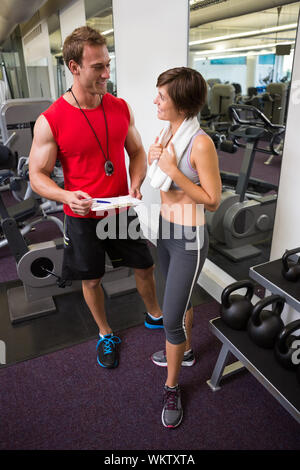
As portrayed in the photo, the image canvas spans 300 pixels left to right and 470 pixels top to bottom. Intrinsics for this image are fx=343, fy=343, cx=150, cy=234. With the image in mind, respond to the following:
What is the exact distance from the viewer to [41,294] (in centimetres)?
230

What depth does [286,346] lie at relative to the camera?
1321 millimetres

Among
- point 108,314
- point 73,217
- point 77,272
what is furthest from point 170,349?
point 108,314

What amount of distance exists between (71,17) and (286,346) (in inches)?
174

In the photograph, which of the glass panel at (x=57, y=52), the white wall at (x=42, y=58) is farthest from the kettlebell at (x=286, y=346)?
the white wall at (x=42, y=58)

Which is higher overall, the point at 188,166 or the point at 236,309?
the point at 188,166

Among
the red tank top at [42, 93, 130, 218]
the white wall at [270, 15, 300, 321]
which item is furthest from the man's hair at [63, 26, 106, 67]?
the white wall at [270, 15, 300, 321]

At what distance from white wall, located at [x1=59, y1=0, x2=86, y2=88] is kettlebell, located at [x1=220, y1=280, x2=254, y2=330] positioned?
358cm

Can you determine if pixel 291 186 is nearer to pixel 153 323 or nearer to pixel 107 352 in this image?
pixel 153 323

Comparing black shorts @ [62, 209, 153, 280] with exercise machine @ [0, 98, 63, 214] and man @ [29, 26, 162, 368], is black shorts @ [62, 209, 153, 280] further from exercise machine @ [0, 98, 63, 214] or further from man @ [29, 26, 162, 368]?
exercise machine @ [0, 98, 63, 214]

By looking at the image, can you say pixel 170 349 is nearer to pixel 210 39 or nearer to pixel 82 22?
pixel 210 39

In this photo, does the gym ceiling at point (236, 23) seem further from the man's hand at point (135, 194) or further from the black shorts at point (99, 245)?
the black shorts at point (99, 245)

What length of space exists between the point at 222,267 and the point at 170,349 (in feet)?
4.08

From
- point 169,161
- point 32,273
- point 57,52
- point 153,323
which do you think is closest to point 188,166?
point 169,161

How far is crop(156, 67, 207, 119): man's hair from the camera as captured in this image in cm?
111
